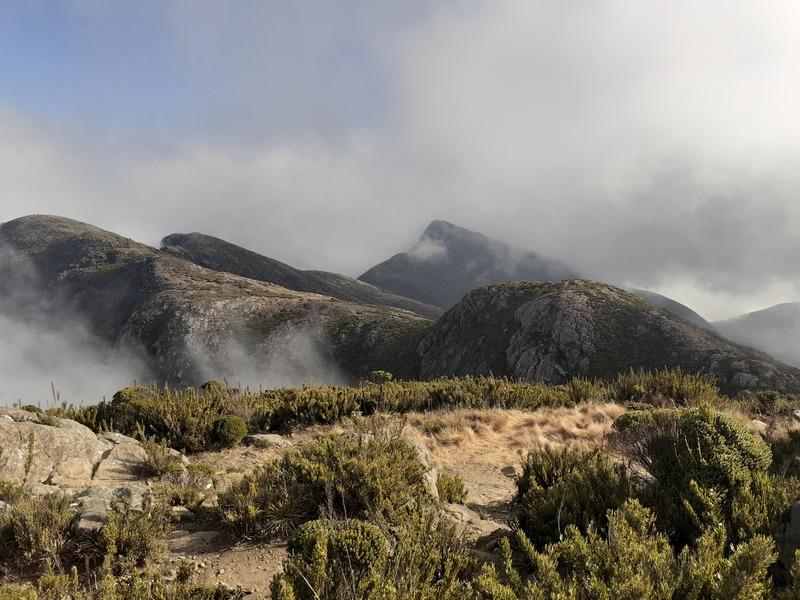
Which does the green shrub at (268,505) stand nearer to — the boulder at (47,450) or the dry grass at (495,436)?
the dry grass at (495,436)

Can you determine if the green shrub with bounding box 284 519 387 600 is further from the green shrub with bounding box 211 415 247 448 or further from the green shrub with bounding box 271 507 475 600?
the green shrub with bounding box 211 415 247 448

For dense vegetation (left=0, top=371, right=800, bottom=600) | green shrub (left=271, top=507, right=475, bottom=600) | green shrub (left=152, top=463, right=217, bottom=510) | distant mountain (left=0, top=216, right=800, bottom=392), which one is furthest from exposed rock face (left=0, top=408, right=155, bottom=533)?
distant mountain (left=0, top=216, right=800, bottom=392)

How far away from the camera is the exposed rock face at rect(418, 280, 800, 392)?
141 feet

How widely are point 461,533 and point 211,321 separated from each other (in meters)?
75.3

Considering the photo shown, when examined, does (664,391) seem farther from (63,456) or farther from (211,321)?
(211,321)

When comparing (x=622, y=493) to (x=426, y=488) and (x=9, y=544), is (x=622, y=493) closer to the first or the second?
(x=426, y=488)

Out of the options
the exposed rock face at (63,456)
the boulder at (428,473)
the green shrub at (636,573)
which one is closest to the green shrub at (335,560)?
the green shrub at (636,573)

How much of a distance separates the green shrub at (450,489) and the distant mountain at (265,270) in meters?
127

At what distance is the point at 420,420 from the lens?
40.9 feet

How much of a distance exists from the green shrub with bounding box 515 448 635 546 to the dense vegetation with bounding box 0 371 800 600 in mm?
22

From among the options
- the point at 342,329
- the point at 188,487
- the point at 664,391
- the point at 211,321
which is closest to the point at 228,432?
the point at 188,487

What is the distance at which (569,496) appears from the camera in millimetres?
5078

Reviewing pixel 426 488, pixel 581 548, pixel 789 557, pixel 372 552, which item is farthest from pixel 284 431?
pixel 789 557

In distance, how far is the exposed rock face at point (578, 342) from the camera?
141 ft
